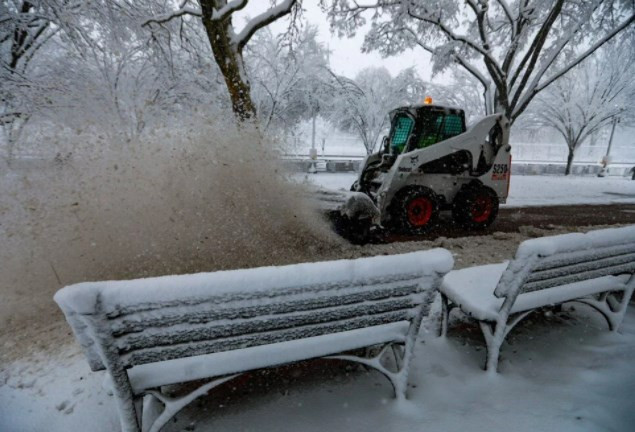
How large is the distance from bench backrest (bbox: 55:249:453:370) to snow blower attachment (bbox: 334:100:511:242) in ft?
13.1

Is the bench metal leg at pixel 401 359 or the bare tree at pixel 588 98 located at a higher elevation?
the bare tree at pixel 588 98

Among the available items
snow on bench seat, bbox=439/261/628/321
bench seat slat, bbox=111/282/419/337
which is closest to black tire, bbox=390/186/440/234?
snow on bench seat, bbox=439/261/628/321

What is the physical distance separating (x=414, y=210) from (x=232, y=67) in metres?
4.65

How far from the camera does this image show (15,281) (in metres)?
3.69

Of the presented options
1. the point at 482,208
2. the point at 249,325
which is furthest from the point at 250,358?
the point at 482,208

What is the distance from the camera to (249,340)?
153 cm

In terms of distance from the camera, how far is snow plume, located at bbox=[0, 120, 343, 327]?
3.82 metres

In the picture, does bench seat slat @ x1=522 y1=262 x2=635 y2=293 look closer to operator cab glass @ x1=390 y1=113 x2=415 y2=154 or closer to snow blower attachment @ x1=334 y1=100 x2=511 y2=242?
snow blower attachment @ x1=334 y1=100 x2=511 y2=242

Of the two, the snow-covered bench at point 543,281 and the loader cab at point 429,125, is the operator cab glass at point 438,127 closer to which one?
the loader cab at point 429,125

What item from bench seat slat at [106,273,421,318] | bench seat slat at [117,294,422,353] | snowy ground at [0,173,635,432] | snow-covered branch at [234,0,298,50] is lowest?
snowy ground at [0,173,635,432]

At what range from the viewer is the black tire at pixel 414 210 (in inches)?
238

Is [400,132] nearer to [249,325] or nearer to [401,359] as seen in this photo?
[401,359]

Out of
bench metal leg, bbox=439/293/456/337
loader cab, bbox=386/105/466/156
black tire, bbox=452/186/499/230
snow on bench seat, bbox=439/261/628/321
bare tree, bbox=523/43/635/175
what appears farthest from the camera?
bare tree, bbox=523/43/635/175

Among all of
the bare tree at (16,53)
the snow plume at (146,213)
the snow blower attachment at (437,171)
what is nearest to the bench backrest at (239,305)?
the snow plume at (146,213)
